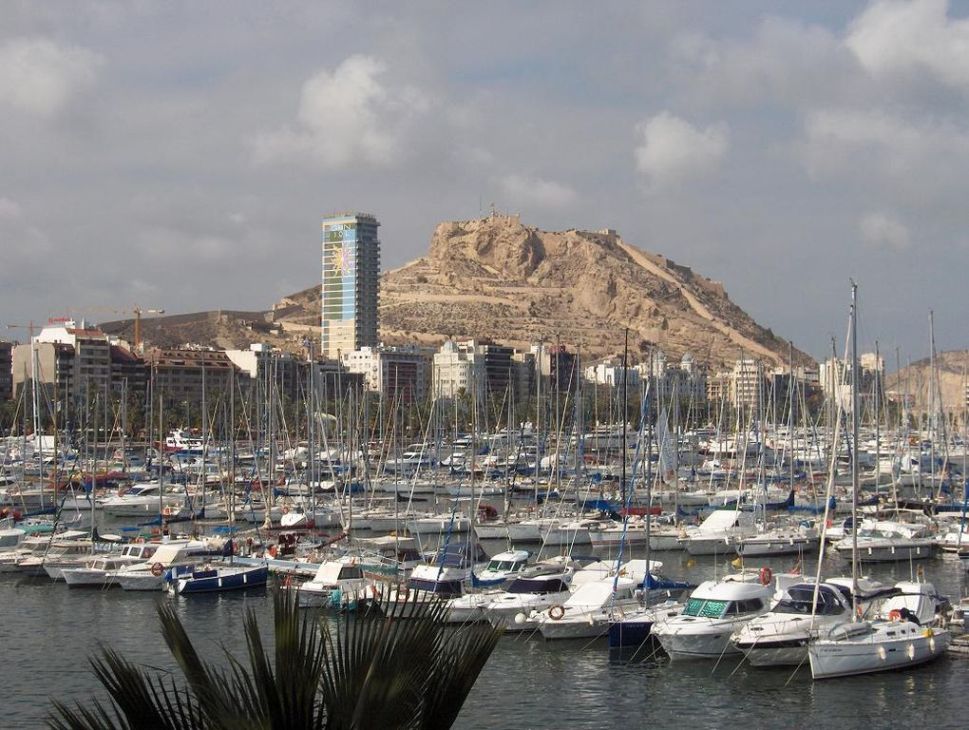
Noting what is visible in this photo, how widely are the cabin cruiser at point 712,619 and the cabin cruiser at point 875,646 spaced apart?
2387 mm

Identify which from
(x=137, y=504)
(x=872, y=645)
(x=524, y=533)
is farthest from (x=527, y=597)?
(x=137, y=504)

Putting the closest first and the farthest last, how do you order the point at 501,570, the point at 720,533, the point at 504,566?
the point at 501,570 < the point at 504,566 < the point at 720,533

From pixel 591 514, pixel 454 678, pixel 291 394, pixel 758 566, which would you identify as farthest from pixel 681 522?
pixel 291 394

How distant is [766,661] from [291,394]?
15126 centimetres

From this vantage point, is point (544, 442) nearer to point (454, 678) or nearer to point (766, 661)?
point (766, 661)

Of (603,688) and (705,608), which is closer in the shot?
(603,688)

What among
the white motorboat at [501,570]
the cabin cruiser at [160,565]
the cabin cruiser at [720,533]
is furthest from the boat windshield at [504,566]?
the cabin cruiser at [720,533]

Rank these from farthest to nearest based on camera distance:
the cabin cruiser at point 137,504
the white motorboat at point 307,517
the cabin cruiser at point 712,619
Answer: the cabin cruiser at point 137,504, the white motorboat at point 307,517, the cabin cruiser at point 712,619

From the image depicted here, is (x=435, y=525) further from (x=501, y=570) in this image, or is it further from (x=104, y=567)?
(x=501, y=570)

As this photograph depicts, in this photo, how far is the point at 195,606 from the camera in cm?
4184

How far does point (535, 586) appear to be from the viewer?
37.2 meters

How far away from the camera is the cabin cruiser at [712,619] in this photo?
1240 inches

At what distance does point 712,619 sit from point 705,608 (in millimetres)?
476

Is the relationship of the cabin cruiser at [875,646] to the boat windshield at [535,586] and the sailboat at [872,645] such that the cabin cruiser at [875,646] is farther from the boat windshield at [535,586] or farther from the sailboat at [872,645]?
the boat windshield at [535,586]
